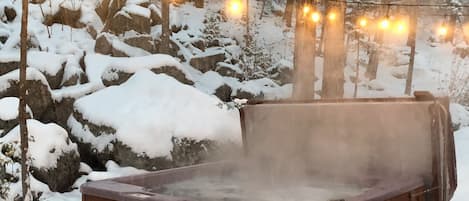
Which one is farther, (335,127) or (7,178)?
(7,178)

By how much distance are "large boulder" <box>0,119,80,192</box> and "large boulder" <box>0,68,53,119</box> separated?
6.59ft

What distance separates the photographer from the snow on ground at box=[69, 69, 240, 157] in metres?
8.91

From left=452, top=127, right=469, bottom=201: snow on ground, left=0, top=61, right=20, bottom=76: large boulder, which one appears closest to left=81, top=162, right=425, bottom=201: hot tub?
left=452, top=127, right=469, bottom=201: snow on ground

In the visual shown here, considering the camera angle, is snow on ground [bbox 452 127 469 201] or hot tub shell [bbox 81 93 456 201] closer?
hot tub shell [bbox 81 93 456 201]

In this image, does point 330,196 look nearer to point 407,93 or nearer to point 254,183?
point 254,183

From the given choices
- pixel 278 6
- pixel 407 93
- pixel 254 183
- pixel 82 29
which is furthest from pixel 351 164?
pixel 278 6

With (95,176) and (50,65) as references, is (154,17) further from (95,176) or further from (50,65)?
(95,176)

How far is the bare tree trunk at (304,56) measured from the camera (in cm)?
1216

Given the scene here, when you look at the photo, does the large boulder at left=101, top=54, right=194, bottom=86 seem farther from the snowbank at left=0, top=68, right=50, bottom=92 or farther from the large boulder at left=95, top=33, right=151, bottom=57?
the large boulder at left=95, top=33, right=151, bottom=57

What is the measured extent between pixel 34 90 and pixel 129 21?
759cm

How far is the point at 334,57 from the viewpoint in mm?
11906

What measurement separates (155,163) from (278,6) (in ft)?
80.4

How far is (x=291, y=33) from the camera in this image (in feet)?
88.7

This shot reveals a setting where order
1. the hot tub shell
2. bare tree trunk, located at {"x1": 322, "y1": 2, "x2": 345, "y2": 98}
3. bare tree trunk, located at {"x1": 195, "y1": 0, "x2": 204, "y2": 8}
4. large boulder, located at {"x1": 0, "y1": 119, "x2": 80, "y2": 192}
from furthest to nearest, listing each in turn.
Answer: bare tree trunk, located at {"x1": 195, "y1": 0, "x2": 204, "y2": 8} → bare tree trunk, located at {"x1": 322, "y1": 2, "x2": 345, "y2": 98} → large boulder, located at {"x1": 0, "y1": 119, "x2": 80, "y2": 192} → the hot tub shell
